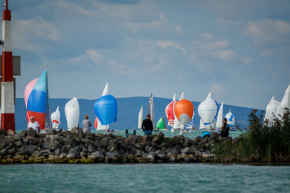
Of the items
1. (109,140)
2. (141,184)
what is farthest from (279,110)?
(141,184)

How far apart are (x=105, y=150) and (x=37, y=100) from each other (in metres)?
18.1

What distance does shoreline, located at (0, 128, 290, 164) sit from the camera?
25.4m

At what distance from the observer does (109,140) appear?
27188 millimetres

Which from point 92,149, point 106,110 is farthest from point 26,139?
point 106,110

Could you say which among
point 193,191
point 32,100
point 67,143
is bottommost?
point 193,191

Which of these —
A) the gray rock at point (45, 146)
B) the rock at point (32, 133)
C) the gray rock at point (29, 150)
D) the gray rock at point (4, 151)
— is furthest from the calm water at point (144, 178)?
the rock at point (32, 133)

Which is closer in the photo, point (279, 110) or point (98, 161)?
point (98, 161)

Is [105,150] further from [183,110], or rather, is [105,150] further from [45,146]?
[183,110]

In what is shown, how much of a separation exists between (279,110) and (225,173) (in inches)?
1972

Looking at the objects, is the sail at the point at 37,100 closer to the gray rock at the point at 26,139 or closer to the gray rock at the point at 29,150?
the gray rock at the point at 26,139

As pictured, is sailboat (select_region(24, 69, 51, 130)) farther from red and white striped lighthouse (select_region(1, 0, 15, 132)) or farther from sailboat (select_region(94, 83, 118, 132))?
sailboat (select_region(94, 83, 118, 132))

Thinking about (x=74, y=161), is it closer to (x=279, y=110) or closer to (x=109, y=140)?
(x=109, y=140)

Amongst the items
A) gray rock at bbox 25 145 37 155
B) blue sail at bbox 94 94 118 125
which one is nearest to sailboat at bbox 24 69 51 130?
gray rock at bbox 25 145 37 155

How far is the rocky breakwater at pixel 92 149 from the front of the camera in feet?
83.4
